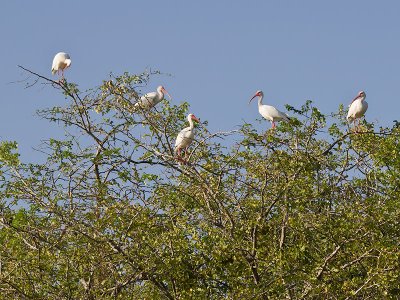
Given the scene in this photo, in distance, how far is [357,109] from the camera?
1877 centimetres

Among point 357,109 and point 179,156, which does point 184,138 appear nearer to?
point 179,156

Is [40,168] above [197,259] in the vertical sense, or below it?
above

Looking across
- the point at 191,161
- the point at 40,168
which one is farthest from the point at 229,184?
the point at 40,168

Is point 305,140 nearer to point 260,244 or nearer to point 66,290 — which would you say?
point 260,244

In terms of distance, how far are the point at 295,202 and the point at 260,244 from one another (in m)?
0.82

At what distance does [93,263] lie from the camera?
1383 centimetres

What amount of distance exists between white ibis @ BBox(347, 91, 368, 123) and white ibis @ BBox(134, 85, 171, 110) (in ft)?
10.7

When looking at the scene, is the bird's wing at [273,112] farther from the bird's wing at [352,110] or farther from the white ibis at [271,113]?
the bird's wing at [352,110]

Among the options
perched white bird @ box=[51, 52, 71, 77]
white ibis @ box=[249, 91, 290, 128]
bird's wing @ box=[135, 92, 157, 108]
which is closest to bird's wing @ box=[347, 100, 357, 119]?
white ibis @ box=[249, 91, 290, 128]

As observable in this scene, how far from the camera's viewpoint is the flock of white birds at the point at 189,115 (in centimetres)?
1638

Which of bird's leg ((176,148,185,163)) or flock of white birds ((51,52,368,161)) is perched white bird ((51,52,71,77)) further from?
bird's leg ((176,148,185,163))

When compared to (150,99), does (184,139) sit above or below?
below

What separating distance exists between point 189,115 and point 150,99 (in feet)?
2.32

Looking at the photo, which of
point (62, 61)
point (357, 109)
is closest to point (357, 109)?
point (357, 109)
